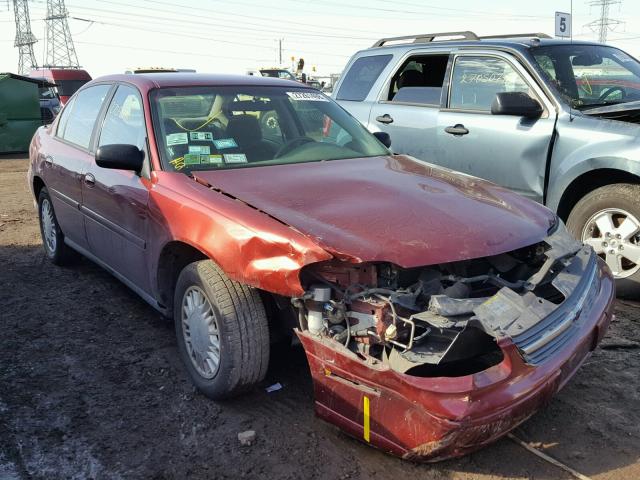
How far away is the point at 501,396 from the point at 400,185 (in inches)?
54.0

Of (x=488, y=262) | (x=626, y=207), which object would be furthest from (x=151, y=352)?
(x=626, y=207)

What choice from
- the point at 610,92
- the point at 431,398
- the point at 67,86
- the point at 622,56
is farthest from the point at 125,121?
the point at 67,86

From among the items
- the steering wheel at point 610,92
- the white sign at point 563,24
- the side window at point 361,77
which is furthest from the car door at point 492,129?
the white sign at point 563,24

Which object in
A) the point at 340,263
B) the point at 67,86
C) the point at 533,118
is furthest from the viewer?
the point at 67,86

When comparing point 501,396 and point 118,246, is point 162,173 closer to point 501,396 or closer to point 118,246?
point 118,246

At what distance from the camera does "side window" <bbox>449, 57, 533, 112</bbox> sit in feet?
16.9

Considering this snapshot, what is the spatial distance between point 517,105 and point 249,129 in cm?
216

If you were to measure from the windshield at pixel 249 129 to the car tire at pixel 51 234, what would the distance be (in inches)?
82.6

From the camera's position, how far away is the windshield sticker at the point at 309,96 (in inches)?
170

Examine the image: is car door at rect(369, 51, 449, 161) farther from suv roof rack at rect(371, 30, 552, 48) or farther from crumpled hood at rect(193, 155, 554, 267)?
crumpled hood at rect(193, 155, 554, 267)

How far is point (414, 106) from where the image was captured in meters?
5.79

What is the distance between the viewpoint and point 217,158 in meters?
3.57

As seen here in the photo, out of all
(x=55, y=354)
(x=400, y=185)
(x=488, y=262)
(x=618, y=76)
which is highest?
(x=618, y=76)

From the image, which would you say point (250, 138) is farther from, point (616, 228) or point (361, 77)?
point (361, 77)
